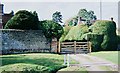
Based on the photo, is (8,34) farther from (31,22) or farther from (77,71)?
(77,71)

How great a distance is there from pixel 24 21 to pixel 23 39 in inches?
61.6

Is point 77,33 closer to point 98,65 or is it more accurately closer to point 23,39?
point 23,39

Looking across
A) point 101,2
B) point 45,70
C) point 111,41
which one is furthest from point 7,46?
point 45,70

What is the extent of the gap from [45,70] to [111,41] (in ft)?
54.1

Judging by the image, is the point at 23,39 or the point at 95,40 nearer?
the point at 23,39

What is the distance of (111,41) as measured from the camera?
24484 mm

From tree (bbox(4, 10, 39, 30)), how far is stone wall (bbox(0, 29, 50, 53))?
0.41 meters

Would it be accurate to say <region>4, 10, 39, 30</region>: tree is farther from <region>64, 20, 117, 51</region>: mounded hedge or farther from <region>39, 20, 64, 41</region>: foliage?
<region>64, 20, 117, 51</region>: mounded hedge

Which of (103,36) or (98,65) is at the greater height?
(103,36)

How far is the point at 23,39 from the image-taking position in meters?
23.3

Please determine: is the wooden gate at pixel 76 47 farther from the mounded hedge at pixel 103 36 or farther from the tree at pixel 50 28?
the tree at pixel 50 28

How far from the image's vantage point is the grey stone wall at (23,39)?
883 inches

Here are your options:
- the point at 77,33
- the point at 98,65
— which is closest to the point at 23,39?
the point at 77,33

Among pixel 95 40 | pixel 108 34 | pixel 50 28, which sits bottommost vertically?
pixel 95 40
